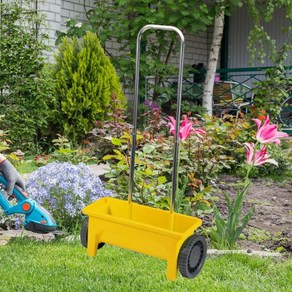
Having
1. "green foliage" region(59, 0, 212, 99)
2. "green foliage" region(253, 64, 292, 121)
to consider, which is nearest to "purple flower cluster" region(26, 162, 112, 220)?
"green foliage" region(253, 64, 292, 121)

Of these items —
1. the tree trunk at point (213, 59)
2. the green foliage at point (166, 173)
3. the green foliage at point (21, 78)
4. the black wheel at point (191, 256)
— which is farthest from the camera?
the tree trunk at point (213, 59)

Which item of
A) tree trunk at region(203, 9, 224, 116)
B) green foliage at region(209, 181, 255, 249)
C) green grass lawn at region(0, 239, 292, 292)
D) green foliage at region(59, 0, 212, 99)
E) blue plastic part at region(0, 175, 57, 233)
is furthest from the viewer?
tree trunk at region(203, 9, 224, 116)

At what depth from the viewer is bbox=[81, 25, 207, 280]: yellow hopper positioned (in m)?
2.17

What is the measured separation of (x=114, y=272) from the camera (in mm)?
3127

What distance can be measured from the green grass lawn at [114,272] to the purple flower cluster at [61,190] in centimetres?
38

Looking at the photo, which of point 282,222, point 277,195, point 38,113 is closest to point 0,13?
point 38,113

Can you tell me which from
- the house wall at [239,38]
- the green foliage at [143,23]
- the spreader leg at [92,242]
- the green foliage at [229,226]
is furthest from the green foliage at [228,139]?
the house wall at [239,38]

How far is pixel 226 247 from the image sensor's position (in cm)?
→ 385

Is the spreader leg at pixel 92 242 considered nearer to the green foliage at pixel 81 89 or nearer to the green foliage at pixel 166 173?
the green foliage at pixel 166 173

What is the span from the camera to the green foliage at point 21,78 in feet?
25.8

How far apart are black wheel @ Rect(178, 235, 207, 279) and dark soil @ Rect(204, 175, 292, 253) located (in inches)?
70.7

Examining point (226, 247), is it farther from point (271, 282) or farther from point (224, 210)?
point (224, 210)

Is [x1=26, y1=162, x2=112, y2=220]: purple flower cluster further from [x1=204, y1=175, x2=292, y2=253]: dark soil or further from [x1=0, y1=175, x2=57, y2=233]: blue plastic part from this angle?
[x1=0, y1=175, x2=57, y2=233]: blue plastic part

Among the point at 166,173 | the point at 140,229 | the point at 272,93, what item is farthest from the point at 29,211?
the point at 272,93
